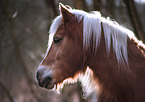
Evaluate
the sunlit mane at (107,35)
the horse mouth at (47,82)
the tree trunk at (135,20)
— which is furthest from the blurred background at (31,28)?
the horse mouth at (47,82)

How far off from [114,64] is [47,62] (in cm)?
108

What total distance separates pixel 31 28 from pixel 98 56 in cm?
1008

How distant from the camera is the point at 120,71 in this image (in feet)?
7.34

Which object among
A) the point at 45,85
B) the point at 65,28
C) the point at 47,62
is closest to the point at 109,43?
the point at 65,28

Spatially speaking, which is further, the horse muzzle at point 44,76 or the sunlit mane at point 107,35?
the horse muzzle at point 44,76

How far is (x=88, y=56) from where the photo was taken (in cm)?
251

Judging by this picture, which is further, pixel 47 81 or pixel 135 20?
pixel 135 20

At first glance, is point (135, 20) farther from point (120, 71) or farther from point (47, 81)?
point (47, 81)

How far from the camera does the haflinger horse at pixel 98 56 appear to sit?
2189mm

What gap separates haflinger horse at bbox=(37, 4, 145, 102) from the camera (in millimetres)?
2189

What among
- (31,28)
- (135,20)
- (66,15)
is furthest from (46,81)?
(31,28)

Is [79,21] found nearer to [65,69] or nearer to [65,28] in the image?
[65,28]

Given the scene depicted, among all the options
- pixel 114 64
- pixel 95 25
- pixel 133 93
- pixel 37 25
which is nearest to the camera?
pixel 133 93

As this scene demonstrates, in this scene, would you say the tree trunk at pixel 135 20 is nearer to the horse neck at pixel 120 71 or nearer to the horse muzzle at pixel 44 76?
the horse neck at pixel 120 71
